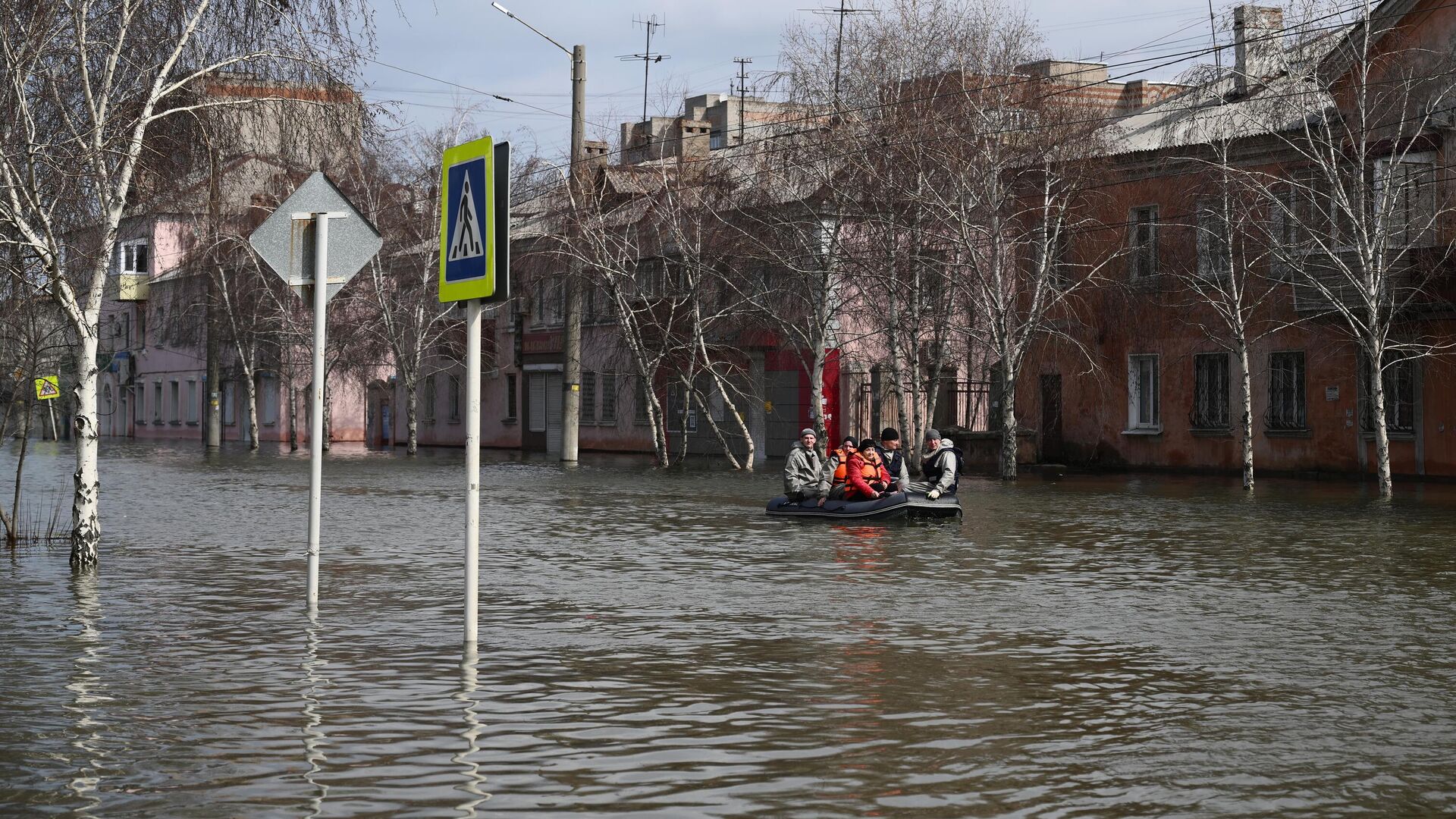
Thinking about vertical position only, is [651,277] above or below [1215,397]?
above

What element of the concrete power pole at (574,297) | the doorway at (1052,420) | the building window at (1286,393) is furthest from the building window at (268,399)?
the building window at (1286,393)

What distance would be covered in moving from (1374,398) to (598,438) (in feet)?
124

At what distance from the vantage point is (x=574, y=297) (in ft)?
163

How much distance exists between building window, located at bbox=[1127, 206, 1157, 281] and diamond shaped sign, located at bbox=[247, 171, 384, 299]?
32.9m

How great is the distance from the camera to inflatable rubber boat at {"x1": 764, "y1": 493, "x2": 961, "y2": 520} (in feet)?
80.8

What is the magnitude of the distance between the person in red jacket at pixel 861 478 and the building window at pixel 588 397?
43643 millimetres

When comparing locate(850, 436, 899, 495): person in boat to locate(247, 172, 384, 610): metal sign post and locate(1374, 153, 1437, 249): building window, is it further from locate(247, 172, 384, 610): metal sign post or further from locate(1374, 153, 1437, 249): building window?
locate(1374, 153, 1437, 249): building window

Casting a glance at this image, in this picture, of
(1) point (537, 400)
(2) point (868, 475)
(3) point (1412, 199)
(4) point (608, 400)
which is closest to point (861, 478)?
(2) point (868, 475)

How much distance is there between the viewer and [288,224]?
12758 mm

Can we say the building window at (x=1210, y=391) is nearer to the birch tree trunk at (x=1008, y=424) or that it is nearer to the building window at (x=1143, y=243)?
the building window at (x=1143, y=243)

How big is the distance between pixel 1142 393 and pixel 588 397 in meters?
27.2

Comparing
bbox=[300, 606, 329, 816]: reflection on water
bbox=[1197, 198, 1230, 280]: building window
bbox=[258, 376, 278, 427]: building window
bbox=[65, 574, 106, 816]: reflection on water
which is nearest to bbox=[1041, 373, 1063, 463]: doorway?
bbox=[1197, 198, 1230, 280]: building window

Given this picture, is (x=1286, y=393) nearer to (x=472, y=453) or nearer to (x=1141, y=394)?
(x=1141, y=394)

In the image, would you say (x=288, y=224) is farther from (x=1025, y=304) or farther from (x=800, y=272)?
(x=1025, y=304)
